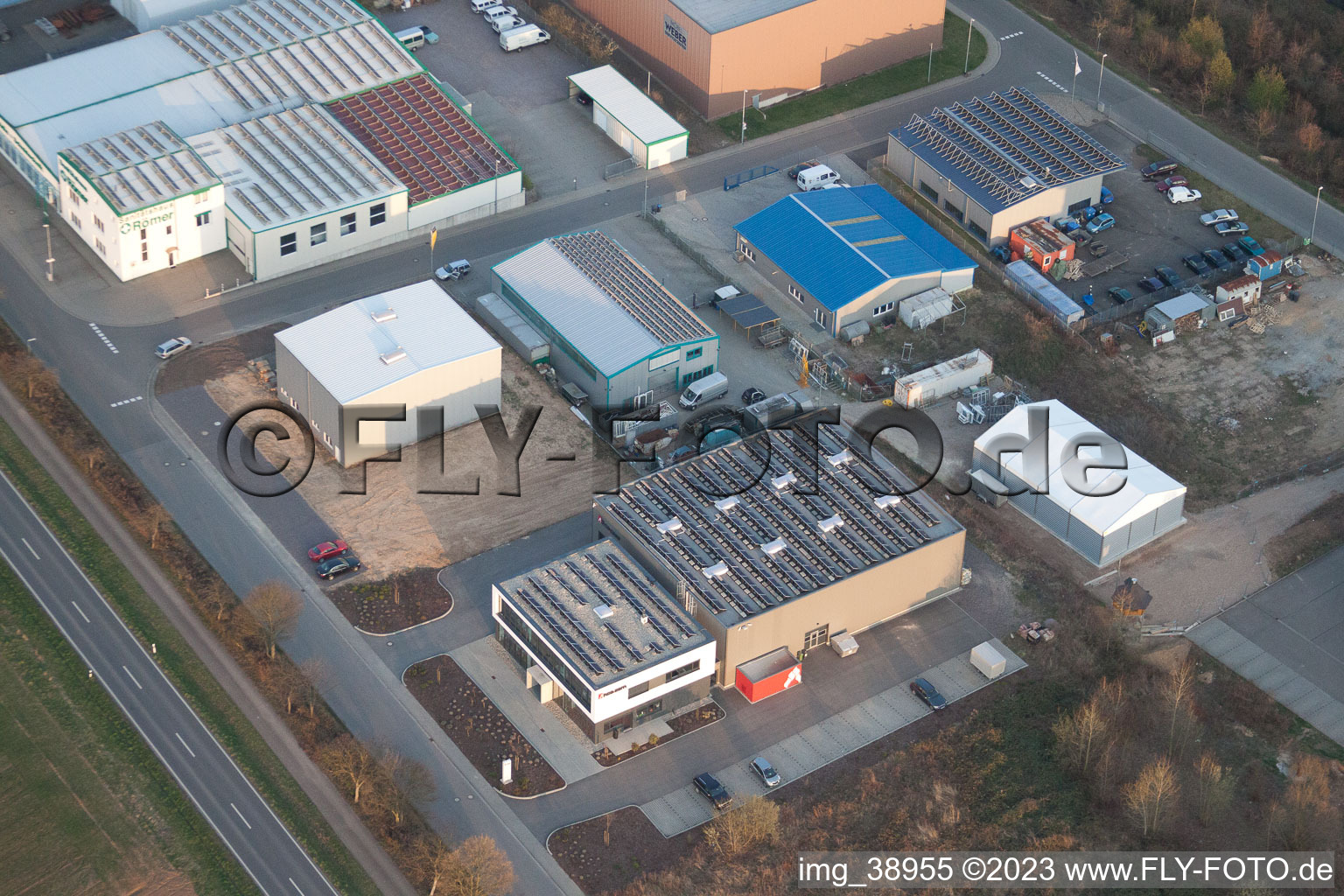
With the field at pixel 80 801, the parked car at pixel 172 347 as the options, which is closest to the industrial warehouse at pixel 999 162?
the parked car at pixel 172 347

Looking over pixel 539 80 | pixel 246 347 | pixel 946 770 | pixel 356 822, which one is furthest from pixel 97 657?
pixel 539 80

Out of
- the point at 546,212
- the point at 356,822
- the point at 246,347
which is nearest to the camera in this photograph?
the point at 356,822

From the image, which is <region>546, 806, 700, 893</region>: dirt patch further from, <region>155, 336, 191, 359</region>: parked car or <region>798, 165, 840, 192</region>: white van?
<region>798, 165, 840, 192</region>: white van

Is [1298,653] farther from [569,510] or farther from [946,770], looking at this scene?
[569,510]

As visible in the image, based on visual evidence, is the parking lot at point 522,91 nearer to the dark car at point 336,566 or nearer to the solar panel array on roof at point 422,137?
the solar panel array on roof at point 422,137

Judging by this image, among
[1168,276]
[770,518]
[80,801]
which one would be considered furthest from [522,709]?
[1168,276]

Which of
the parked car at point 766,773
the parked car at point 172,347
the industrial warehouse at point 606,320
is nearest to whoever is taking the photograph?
the parked car at point 766,773

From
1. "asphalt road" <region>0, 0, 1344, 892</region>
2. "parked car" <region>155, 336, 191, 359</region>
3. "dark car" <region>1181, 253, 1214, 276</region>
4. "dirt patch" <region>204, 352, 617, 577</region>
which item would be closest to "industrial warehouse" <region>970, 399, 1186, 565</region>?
"dark car" <region>1181, 253, 1214, 276</region>
